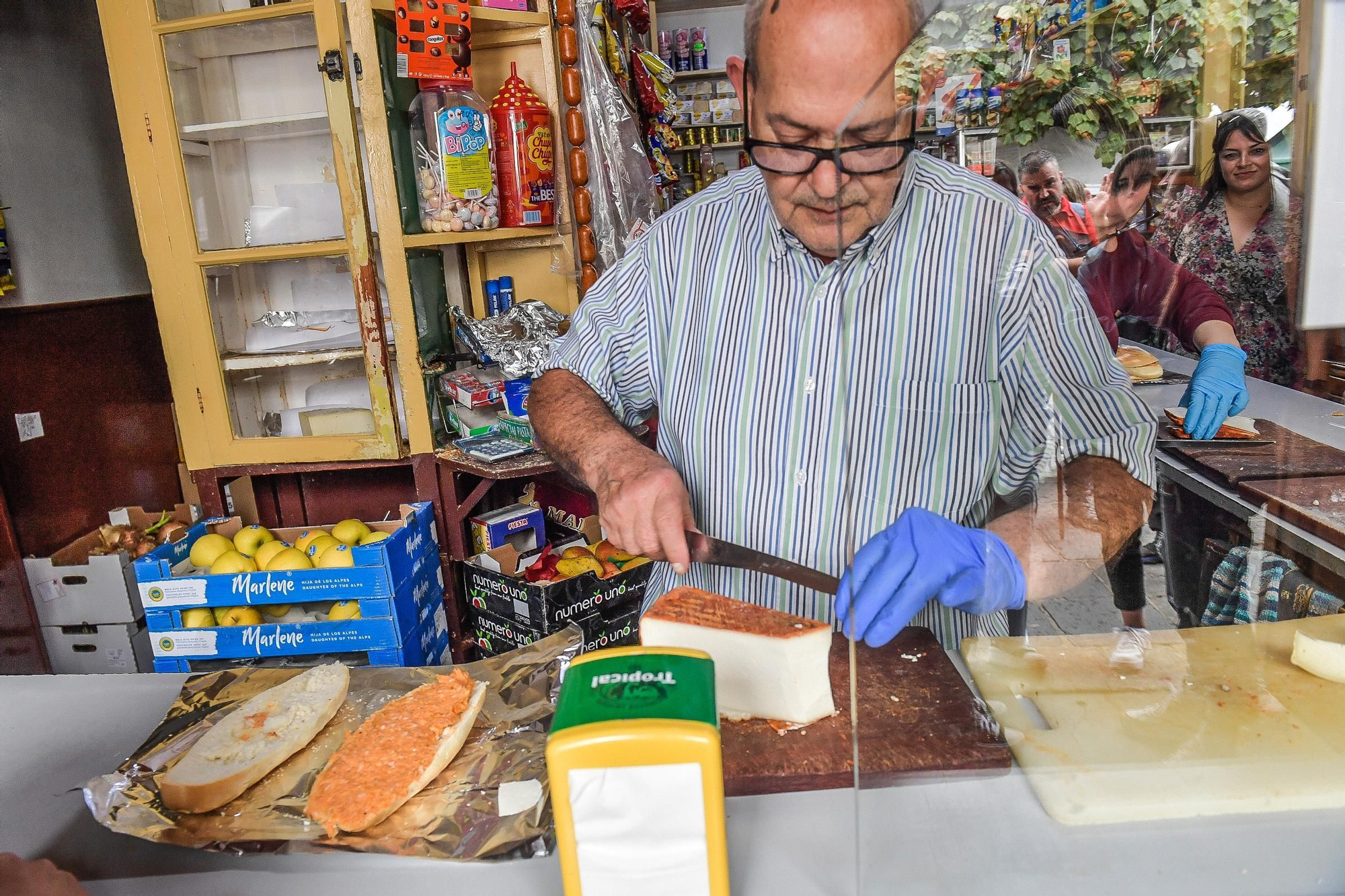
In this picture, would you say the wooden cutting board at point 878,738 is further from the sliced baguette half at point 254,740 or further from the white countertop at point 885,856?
the sliced baguette half at point 254,740

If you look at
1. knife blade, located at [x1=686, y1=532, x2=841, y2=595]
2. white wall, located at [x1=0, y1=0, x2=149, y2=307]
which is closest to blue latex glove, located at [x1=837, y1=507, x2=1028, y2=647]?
knife blade, located at [x1=686, y1=532, x2=841, y2=595]

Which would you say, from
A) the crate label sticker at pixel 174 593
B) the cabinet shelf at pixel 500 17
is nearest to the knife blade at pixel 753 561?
the crate label sticker at pixel 174 593

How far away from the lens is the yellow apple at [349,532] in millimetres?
2600

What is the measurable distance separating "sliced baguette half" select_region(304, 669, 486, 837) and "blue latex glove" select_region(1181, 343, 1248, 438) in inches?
36.7

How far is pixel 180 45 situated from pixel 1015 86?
262 centimetres

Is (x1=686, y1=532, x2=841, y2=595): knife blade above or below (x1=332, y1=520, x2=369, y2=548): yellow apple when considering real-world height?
above

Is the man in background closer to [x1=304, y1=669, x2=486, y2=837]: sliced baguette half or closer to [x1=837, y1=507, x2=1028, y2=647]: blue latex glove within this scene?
[x1=837, y1=507, x2=1028, y2=647]: blue latex glove

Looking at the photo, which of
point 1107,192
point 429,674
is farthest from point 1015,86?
point 429,674

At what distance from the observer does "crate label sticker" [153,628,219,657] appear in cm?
240

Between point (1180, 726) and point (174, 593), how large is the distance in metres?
2.33

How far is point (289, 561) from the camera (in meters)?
2.46

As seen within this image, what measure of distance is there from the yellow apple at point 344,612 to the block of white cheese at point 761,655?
1.48 m

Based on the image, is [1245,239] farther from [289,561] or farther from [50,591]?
[50,591]

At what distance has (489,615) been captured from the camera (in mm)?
2754
